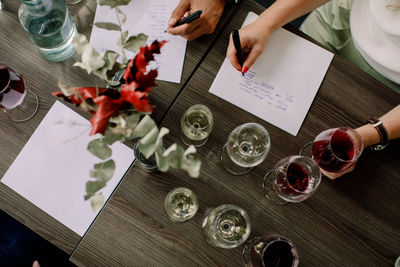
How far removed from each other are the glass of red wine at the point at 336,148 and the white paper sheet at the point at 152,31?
1.44ft

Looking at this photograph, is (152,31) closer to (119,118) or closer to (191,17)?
(191,17)

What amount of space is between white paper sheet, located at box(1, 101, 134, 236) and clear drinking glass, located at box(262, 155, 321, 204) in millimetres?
395

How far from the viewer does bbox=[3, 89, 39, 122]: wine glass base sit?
849 millimetres

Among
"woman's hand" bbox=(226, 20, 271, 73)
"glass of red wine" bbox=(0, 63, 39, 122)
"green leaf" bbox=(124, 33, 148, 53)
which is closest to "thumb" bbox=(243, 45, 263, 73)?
"woman's hand" bbox=(226, 20, 271, 73)

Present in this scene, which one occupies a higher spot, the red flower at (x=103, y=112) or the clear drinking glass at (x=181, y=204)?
the red flower at (x=103, y=112)

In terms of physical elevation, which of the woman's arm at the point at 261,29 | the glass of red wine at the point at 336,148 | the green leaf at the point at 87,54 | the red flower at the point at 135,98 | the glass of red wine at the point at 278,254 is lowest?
the glass of red wine at the point at 278,254

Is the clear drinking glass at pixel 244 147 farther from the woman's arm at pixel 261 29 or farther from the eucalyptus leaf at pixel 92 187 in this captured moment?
the eucalyptus leaf at pixel 92 187

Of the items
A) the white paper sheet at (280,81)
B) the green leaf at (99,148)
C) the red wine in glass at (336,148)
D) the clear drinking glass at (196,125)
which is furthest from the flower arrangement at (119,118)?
the red wine in glass at (336,148)

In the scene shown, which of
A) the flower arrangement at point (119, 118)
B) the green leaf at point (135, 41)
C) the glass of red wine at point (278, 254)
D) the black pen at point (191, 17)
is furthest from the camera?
the black pen at point (191, 17)

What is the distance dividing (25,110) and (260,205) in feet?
2.32

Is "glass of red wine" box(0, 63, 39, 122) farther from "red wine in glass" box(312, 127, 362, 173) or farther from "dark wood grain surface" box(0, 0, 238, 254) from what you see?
"red wine in glass" box(312, 127, 362, 173)

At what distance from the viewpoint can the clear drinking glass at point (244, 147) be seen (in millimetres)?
803

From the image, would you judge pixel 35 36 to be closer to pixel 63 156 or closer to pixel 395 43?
pixel 63 156

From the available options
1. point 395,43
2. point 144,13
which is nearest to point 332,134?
point 395,43
